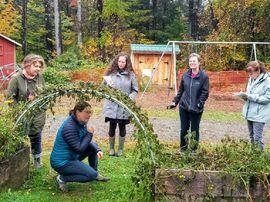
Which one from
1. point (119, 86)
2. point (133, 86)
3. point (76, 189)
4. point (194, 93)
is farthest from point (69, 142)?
point (194, 93)

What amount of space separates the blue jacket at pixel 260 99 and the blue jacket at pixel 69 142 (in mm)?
2739

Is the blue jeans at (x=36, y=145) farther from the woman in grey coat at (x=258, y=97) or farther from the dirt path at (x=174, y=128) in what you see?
the woman in grey coat at (x=258, y=97)

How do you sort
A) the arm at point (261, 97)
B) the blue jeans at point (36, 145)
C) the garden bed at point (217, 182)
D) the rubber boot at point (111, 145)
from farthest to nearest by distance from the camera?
the rubber boot at point (111, 145)
the arm at point (261, 97)
the blue jeans at point (36, 145)
the garden bed at point (217, 182)

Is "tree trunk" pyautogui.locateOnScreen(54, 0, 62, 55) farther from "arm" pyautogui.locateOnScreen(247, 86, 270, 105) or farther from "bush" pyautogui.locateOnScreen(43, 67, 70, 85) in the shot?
"arm" pyautogui.locateOnScreen(247, 86, 270, 105)

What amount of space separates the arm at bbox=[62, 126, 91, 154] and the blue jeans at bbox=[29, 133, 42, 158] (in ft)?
3.37

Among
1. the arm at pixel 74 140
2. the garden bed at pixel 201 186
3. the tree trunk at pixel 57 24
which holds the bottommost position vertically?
the garden bed at pixel 201 186

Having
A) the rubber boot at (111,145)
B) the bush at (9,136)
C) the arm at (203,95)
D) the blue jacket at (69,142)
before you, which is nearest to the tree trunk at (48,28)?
the rubber boot at (111,145)

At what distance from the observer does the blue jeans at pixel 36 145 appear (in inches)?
261

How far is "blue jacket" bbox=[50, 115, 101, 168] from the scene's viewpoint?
5.72 m

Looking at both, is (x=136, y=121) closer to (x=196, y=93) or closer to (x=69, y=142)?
(x=69, y=142)

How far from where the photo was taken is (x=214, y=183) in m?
5.05

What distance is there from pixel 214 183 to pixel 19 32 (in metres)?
33.1

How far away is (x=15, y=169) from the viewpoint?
5785mm

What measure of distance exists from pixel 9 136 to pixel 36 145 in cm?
105
